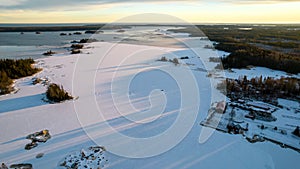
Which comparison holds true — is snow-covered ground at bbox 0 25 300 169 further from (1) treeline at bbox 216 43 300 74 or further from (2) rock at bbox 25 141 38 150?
(1) treeline at bbox 216 43 300 74

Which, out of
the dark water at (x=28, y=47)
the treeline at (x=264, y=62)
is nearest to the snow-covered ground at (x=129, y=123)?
the treeline at (x=264, y=62)

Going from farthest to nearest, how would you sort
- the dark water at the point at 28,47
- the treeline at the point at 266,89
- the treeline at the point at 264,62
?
the dark water at the point at 28,47 → the treeline at the point at 264,62 → the treeline at the point at 266,89

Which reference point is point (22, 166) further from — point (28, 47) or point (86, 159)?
point (28, 47)

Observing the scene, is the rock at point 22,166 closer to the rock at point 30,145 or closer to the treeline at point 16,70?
the rock at point 30,145

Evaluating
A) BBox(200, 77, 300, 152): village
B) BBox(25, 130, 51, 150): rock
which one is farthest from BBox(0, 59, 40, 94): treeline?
BBox(200, 77, 300, 152): village

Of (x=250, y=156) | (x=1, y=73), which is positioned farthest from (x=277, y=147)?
(x=1, y=73)

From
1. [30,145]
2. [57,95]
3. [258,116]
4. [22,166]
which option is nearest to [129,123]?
[30,145]
